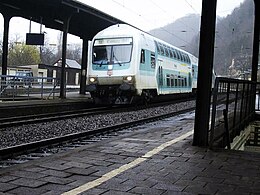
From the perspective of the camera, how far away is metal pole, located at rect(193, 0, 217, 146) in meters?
6.16

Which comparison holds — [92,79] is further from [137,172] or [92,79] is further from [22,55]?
[22,55]

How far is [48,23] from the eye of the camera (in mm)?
22859

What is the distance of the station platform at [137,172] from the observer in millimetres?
3682

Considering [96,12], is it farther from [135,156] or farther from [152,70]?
[135,156]

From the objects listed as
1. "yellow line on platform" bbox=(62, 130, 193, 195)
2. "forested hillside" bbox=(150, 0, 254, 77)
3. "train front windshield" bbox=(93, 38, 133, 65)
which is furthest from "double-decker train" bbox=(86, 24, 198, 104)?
"yellow line on platform" bbox=(62, 130, 193, 195)

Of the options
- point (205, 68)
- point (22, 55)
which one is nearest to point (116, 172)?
point (205, 68)

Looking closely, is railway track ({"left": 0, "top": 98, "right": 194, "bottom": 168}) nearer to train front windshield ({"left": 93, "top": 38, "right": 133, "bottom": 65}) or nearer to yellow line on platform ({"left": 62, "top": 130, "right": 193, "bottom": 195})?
yellow line on platform ({"left": 62, "top": 130, "right": 193, "bottom": 195})

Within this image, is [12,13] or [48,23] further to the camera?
[48,23]

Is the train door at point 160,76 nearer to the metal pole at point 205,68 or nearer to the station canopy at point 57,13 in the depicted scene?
the station canopy at point 57,13

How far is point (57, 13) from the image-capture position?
65.4 ft

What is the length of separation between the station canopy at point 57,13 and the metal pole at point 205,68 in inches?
488

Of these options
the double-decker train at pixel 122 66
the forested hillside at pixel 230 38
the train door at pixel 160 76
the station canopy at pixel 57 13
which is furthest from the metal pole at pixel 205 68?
the forested hillside at pixel 230 38

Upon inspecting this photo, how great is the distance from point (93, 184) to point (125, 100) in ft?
40.3

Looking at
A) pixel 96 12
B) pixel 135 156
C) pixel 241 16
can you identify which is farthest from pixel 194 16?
pixel 135 156
